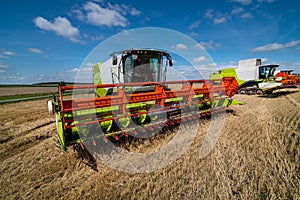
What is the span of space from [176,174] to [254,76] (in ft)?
49.8

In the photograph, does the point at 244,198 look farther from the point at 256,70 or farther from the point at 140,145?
the point at 256,70

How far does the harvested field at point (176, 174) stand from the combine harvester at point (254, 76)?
355 inches

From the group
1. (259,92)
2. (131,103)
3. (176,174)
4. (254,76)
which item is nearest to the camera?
(176,174)

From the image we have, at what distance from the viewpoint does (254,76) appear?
14117mm

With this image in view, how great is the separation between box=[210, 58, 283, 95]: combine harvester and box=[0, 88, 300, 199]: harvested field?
9.01m

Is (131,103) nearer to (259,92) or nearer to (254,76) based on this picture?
(259,92)

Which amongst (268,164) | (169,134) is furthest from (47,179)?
(268,164)

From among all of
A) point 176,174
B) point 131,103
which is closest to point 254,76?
point 131,103

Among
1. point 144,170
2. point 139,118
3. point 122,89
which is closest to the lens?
point 144,170

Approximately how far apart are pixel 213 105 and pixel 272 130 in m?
1.94

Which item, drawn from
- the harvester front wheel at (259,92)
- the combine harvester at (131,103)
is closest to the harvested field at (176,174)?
the combine harvester at (131,103)

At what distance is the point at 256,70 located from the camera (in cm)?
1413

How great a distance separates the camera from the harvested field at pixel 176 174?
2.10 metres

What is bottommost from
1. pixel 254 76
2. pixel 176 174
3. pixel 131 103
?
pixel 176 174
